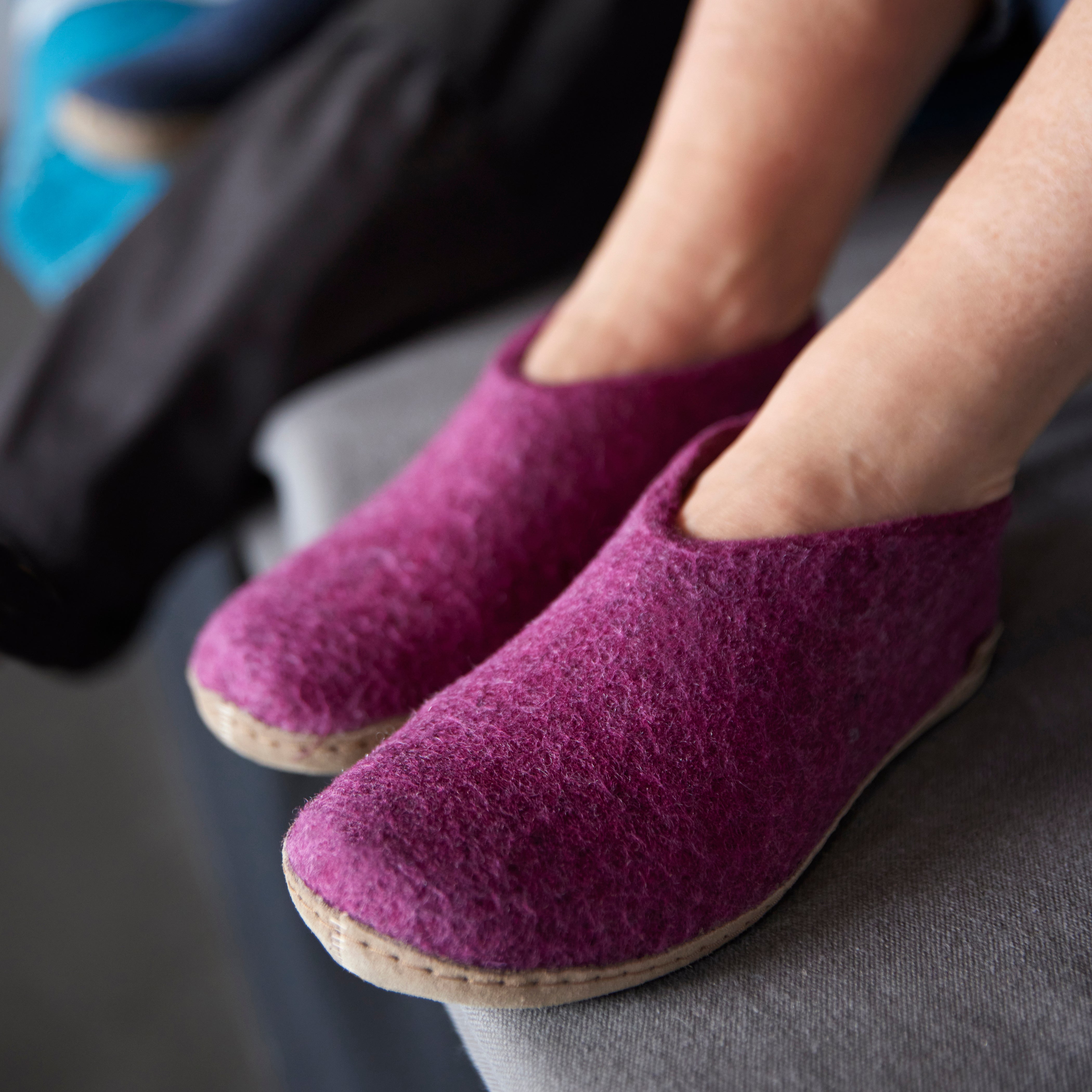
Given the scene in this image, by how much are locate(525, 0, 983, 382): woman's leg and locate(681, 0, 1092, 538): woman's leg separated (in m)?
0.13

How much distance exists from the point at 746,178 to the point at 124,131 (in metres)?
0.60

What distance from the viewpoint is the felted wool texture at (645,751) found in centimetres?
32

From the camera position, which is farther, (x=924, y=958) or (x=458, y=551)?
(x=458, y=551)

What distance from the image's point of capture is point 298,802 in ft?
2.02

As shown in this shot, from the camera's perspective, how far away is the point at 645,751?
0.35 meters

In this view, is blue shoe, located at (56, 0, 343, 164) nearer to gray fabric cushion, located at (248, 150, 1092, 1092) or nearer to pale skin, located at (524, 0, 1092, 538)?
pale skin, located at (524, 0, 1092, 538)

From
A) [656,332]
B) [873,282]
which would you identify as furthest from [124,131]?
[873,282]

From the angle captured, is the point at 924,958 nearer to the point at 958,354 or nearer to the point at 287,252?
the point at 958,354

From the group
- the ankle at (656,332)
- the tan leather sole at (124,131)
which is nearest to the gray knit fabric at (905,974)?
the ankle at (656,332)

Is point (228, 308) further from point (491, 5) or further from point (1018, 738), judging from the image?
point (1018, 738)

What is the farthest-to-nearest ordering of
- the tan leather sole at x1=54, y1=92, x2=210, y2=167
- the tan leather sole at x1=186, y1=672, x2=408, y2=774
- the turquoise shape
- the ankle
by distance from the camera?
the turquoise shape → the tan leather sole at x1=54, y1=92, x2=210, y2=167 → the ankle → the tan leather sole at x1=186, y1=672, x2=408, y2=774

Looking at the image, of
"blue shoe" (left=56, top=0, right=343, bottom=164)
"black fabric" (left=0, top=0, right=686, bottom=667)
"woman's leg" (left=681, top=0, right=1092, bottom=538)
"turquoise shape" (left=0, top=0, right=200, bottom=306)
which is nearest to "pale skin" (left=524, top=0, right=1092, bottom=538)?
"woman's leg" (left=681, top=0, right=1092, bottom=538)

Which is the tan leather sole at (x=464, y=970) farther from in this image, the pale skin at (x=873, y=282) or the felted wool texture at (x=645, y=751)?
the pale skin at (x=873, y=282)

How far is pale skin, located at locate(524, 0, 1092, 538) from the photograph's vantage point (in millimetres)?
378
